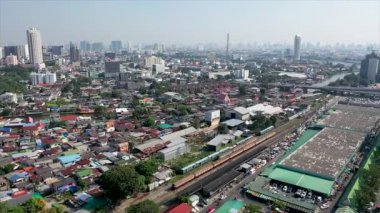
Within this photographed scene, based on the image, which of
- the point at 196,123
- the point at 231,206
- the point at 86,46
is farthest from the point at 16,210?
the point at 86,46

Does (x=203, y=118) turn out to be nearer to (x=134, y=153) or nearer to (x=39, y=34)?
(x=134, y=153)

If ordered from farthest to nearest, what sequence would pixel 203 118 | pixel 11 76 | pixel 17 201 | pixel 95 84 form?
pixel 11 76 → pixel 95 84 → pixel 203 118 → pixel 17 201

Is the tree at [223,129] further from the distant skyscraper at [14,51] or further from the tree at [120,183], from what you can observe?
the distant skyscraper at [14,51]

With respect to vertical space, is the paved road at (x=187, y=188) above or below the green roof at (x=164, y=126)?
below

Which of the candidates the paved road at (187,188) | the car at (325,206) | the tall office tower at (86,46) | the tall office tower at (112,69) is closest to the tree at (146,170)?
the paved road at (187,188)

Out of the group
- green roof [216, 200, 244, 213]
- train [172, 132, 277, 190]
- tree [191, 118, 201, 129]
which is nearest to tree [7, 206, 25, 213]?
train [172, 132, 277, 190]

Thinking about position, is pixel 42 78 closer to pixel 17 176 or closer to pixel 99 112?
pixel 99 112

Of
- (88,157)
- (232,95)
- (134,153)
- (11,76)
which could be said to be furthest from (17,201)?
(11,76)

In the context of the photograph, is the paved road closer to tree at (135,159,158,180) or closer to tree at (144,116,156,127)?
tree at (135,159,158,180)
